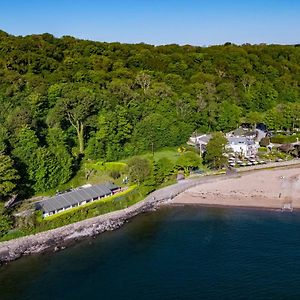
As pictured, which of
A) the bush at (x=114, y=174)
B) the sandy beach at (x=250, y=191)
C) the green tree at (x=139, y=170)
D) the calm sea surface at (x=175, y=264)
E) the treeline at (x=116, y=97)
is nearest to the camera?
the calm sea surface at (x=175, y=264)

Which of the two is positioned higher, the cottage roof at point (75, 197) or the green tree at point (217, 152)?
the green tree at point (217, 152)

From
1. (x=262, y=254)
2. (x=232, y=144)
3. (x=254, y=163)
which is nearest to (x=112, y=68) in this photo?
(x=232, y=144)

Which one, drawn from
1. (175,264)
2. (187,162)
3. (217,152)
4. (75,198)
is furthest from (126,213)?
(217,152)

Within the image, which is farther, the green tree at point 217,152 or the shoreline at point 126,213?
the green tree at point 217,152

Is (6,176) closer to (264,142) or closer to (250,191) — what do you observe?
(250,191)

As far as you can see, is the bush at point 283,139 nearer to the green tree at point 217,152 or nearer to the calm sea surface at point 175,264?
the green tree at point 217,152

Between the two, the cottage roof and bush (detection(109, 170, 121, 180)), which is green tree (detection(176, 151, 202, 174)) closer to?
bush (detection(109, 170, 121, 180))

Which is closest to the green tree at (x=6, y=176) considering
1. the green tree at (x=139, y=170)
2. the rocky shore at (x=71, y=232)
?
the rocky shore at (x=71, y=232)
